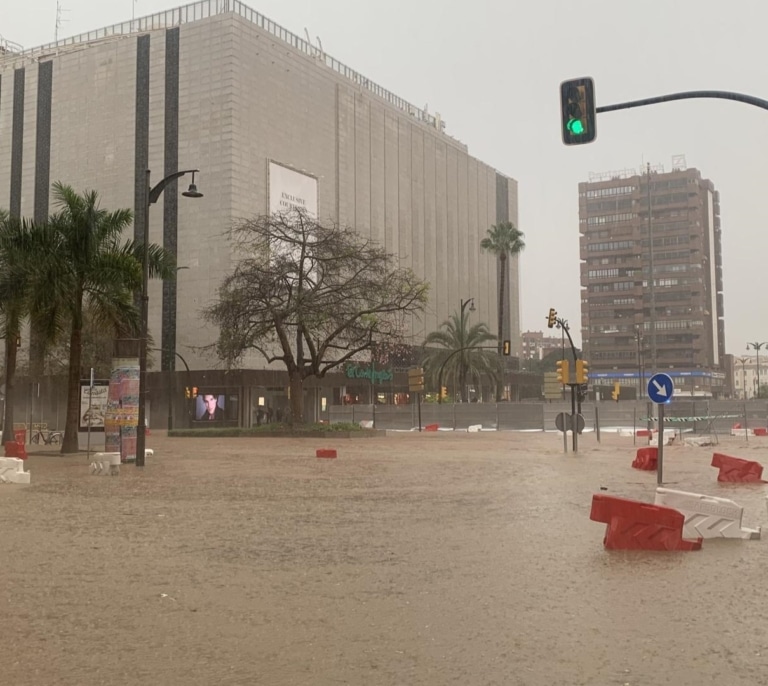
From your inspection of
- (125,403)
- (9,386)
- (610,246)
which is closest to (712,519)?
(125,403)

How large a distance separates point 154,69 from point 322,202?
56.4ft

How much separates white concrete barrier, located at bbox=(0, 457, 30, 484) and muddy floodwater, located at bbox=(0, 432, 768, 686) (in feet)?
10.8

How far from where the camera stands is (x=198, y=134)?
228 ft

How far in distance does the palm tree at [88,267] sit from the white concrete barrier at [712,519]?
67.2ft

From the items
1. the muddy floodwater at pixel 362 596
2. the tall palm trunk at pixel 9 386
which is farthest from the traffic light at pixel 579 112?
the tall palm trunk at pixel 9 386

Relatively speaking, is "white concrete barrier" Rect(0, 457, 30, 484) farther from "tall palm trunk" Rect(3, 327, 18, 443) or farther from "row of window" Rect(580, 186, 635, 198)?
"row of window" Rect(580, 186, 635, 198)

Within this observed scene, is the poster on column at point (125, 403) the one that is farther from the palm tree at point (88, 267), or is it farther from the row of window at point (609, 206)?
the row of window at point (609, 206)

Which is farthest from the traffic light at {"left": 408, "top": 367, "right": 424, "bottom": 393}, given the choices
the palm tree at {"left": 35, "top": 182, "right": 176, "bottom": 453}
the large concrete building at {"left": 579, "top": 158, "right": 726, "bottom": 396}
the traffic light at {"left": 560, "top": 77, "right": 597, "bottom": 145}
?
the large concrete building at {"left": 579, "top": 158, "right": 726, "bottom": 396}

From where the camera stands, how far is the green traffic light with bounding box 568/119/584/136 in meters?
14.2

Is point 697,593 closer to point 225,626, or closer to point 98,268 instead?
point 225,626

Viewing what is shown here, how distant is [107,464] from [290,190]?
56.3 meters

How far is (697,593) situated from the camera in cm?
717

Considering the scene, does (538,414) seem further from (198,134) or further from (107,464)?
(107,464)

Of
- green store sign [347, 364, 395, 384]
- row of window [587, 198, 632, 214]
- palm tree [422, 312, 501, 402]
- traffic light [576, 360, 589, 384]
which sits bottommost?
traffic light [576, 360, 589, 384]
